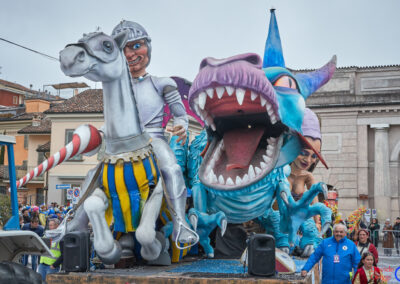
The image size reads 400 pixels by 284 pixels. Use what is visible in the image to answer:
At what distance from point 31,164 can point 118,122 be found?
85.7 feet

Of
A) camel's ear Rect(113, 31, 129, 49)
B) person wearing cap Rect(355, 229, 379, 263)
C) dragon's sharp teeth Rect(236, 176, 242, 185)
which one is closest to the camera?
camel's ear Rect(113, 31, 129, 49)

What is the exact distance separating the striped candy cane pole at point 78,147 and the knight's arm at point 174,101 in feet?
2.72

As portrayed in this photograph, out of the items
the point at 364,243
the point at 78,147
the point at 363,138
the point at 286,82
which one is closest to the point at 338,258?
the point at 364,243

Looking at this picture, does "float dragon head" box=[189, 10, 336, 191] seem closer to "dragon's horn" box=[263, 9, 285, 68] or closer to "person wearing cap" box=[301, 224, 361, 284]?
"dragon's horn" box=[263, 9, 285, 68]

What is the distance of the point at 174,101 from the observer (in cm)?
558

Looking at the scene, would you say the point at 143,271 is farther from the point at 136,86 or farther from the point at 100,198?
the point at 136,86

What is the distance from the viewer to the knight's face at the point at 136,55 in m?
5.60

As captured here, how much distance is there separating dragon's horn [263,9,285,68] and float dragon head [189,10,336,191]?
547mm

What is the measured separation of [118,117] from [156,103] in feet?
2.31

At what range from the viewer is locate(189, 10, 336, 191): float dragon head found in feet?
16.5

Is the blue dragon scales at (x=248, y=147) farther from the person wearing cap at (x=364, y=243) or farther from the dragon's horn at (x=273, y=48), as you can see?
the person wearing cap at (x=364, y=243)

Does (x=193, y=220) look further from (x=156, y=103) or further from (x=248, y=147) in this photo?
(x=156, y=103)

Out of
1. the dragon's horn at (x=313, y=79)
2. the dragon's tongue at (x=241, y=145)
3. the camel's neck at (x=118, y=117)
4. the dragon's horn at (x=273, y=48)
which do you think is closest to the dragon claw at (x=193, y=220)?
the dragon's tongue at (x=241, y=145)

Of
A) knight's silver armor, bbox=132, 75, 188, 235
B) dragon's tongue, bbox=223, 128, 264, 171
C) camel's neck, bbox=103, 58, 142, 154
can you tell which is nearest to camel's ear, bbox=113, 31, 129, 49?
camel's neck, bbox=103, 58, 142, 154
